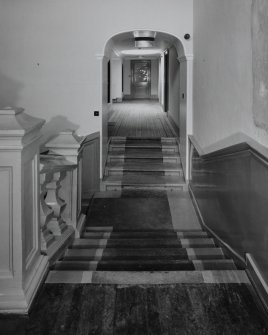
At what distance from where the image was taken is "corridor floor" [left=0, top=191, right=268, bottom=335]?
2.43 metres

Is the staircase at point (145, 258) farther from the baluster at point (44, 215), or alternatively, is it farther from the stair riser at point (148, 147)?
the stair riser at point (148, 147)

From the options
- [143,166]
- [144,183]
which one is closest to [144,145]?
[143,166]

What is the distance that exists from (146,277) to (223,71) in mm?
2676

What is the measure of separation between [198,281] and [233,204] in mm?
1139

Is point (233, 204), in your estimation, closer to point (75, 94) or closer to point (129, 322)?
point (129, 322)

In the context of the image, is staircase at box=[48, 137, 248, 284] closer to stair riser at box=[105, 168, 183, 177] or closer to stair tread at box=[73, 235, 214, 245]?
stair tread at box=[73, 235, 214, 245]

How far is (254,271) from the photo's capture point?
3.04 meters

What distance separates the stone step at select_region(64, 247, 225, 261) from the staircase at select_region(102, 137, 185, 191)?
3862 mm

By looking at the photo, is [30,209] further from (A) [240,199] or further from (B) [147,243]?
(B) [147,243]

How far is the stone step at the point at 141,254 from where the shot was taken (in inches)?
155

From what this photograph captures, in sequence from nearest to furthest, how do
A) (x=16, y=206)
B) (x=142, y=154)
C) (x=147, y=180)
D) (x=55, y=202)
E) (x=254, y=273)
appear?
(x=16, y=206) < (x=254, y=273) < (x=55, y=202) < (x=147, y=180) < (x=142, y=154)

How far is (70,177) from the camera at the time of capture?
409 centimetres

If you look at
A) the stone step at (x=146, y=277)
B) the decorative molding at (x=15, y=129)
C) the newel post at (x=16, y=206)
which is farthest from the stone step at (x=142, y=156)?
the decorative molding at (x=15, y=129)

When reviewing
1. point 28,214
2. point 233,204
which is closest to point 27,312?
point 28,214
